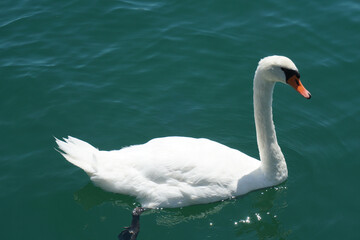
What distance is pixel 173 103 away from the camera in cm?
1241

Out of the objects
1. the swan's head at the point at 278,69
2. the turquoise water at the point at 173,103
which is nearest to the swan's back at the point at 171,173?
the turquoise water at the point at 173,103

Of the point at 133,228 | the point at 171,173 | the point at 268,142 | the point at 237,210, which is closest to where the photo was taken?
the point at 133,228

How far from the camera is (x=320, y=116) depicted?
12.0 meters

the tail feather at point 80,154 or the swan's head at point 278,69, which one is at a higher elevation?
the swan's head at point 278,69

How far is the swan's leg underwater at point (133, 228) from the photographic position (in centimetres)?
916

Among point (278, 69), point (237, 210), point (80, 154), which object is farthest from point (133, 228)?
point (278, 69)

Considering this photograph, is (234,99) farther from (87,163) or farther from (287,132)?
(87,163)

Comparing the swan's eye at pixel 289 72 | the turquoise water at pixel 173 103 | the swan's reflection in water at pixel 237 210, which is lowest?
the swan's reflection in water at pixel 237 210

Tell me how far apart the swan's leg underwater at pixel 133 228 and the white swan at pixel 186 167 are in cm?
19

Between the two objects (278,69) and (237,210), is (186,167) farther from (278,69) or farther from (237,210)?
(278,69)

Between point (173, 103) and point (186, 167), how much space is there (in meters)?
3.21

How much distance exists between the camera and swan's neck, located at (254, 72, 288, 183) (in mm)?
9562

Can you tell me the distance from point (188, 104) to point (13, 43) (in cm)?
518

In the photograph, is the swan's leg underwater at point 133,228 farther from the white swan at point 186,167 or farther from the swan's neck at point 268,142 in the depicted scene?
the swan's neck at point 268,142
